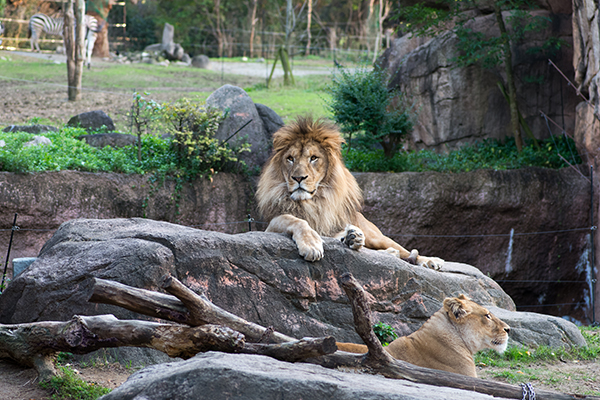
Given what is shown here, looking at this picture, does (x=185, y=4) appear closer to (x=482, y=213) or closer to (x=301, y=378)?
(x=482, y=213)

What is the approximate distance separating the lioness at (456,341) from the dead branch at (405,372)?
2.82ft

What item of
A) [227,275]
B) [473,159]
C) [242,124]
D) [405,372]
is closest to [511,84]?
[473,159]

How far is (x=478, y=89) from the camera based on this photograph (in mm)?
13172

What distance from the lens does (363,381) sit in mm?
3318

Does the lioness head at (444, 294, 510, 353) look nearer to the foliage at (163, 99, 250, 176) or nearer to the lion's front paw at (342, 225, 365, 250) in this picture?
the lion's front paw at (342, 225, 365, 250)

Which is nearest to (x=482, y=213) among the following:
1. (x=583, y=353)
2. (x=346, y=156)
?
(x=346, y=156)

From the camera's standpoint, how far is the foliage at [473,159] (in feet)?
37.0

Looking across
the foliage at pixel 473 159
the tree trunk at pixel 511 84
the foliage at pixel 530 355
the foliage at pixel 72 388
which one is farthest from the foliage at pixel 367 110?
the foliage at pixel 72 388

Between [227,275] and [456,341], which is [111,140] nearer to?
[227,275]

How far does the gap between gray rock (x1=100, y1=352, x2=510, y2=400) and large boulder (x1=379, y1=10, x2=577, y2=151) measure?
9.90 metres

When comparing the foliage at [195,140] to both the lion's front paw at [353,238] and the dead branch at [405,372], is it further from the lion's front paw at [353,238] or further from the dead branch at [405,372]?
the dead branch at [405,372]

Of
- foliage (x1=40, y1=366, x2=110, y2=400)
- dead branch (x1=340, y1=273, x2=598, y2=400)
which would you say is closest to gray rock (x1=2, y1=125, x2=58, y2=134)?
foliage (x1=40, y1=366, x2=110, y2=400)

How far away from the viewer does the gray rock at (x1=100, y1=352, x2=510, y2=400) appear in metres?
2.94

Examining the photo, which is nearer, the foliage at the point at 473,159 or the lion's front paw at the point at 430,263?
the lion's front paw at the point at 430,263
